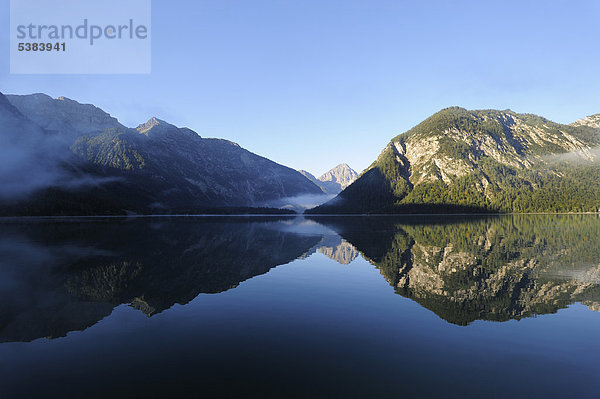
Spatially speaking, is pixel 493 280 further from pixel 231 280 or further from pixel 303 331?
pixel 231 280

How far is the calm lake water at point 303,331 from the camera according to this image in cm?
1298

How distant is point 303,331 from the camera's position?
19094mm

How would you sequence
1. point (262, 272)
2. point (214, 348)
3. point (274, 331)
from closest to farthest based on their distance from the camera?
point (214, 348)
point (274, 331)
point (262, 272)

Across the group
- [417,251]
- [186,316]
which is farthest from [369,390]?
[417,251]

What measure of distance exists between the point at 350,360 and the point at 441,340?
20.1 ft

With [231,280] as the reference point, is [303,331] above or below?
above

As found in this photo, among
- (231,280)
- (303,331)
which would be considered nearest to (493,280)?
(303,331)

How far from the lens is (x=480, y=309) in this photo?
75.6 feet

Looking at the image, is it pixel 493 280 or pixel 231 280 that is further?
pixel 231 280

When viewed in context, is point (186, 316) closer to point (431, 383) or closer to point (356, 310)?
point (356, 310)

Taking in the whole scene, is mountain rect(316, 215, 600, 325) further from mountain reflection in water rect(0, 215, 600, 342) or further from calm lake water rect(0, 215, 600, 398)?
calm lake water rect(0, 215, 600, 398)

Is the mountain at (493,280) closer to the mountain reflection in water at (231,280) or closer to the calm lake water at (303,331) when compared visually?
the mountain reflection in water at (231,280)

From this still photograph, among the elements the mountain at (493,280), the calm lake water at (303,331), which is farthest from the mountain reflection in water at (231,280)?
the calm lake water at (303,331)

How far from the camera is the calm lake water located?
12984 millimetres
